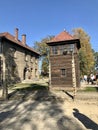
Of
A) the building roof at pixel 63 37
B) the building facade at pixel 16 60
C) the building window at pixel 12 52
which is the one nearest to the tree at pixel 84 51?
the building facade at pixel 16 60

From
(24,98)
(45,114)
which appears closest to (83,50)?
(24,98)

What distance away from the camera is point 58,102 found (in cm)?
1467

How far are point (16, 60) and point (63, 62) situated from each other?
34.8 feet

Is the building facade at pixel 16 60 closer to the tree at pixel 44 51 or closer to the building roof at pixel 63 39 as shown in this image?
the building roof at pixel 63 39

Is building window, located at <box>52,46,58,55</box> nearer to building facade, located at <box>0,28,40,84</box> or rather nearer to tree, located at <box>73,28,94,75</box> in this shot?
building facade, located at <box>0,28,40,84</box>

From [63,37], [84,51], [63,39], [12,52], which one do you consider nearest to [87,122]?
[63,39]

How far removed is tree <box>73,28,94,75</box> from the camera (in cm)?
4338

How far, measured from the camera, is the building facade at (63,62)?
75.8 feet

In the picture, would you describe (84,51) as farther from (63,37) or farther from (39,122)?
(39,122)

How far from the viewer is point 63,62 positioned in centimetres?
2353

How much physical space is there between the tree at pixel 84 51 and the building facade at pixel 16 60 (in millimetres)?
10604

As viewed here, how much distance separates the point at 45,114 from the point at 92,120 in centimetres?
261

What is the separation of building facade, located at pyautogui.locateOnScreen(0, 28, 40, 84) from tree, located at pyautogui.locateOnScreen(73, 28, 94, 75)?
10.6 m

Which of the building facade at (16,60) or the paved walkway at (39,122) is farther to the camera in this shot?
the building facade at (16,60)
